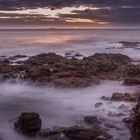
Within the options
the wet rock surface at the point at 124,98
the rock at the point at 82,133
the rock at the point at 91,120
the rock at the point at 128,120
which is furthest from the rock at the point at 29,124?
the wet rock surface at the point at 124,98

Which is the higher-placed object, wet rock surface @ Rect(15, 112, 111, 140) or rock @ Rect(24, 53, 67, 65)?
wet rock surface @ Rect(15, 112, 111, 140)

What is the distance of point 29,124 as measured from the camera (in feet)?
50.1

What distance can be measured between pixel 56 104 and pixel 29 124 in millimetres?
5315

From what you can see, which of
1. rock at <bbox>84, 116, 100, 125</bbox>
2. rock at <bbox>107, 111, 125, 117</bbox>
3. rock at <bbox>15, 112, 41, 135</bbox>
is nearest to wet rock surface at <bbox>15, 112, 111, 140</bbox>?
rock at <bbox>15, 112, 41, 135</bbox>

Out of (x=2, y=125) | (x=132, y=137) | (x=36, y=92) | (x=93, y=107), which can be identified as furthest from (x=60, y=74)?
(x=132, y=137)

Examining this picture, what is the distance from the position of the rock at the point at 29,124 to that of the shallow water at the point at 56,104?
36cm

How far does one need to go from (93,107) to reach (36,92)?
5228mm

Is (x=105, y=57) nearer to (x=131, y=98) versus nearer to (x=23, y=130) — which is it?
(x=131, y=98)

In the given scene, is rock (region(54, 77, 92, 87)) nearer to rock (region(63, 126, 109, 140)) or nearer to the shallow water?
the shallow water

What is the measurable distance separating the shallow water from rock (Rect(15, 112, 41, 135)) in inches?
14.0

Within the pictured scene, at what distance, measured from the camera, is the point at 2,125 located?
1648 centimetres

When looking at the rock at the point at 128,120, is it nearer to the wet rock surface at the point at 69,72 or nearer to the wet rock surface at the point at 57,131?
the wet rock surface at the point at 57,131

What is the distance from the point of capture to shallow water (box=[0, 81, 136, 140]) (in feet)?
54.8

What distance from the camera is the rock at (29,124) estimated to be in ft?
49.9
